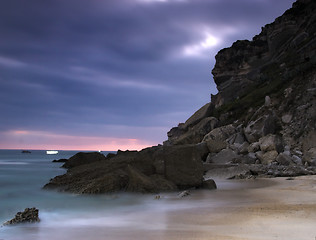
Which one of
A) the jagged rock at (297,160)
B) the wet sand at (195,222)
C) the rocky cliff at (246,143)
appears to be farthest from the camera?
the jagged rock at (297,160)

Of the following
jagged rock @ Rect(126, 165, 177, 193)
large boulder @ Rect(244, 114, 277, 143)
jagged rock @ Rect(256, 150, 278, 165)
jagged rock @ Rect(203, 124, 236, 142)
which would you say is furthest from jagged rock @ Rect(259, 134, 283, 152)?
jagged rock @ Rect(126, 165, 177, 193)

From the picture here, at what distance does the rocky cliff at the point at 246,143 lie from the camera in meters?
13.6

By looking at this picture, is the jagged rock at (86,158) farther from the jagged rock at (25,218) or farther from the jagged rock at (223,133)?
the jagged rock at (25,218)

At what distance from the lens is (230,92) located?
191 ft

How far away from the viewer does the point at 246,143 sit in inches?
969

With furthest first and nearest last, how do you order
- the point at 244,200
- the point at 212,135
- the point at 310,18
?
the point at 310,18 < the point at 212,135 < the point at 244,200

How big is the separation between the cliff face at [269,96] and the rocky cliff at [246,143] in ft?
0.26

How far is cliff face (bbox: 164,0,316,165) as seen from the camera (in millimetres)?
24094

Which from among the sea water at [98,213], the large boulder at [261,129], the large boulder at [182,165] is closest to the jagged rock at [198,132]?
the large boulder at [261,129]

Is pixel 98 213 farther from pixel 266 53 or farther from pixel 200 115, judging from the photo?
pixel 266 53

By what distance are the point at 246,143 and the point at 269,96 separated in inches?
488

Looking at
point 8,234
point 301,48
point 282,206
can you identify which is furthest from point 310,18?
point 8,234

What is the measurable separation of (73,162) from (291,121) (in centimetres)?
1901

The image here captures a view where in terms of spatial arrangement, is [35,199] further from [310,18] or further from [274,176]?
[310,18]
